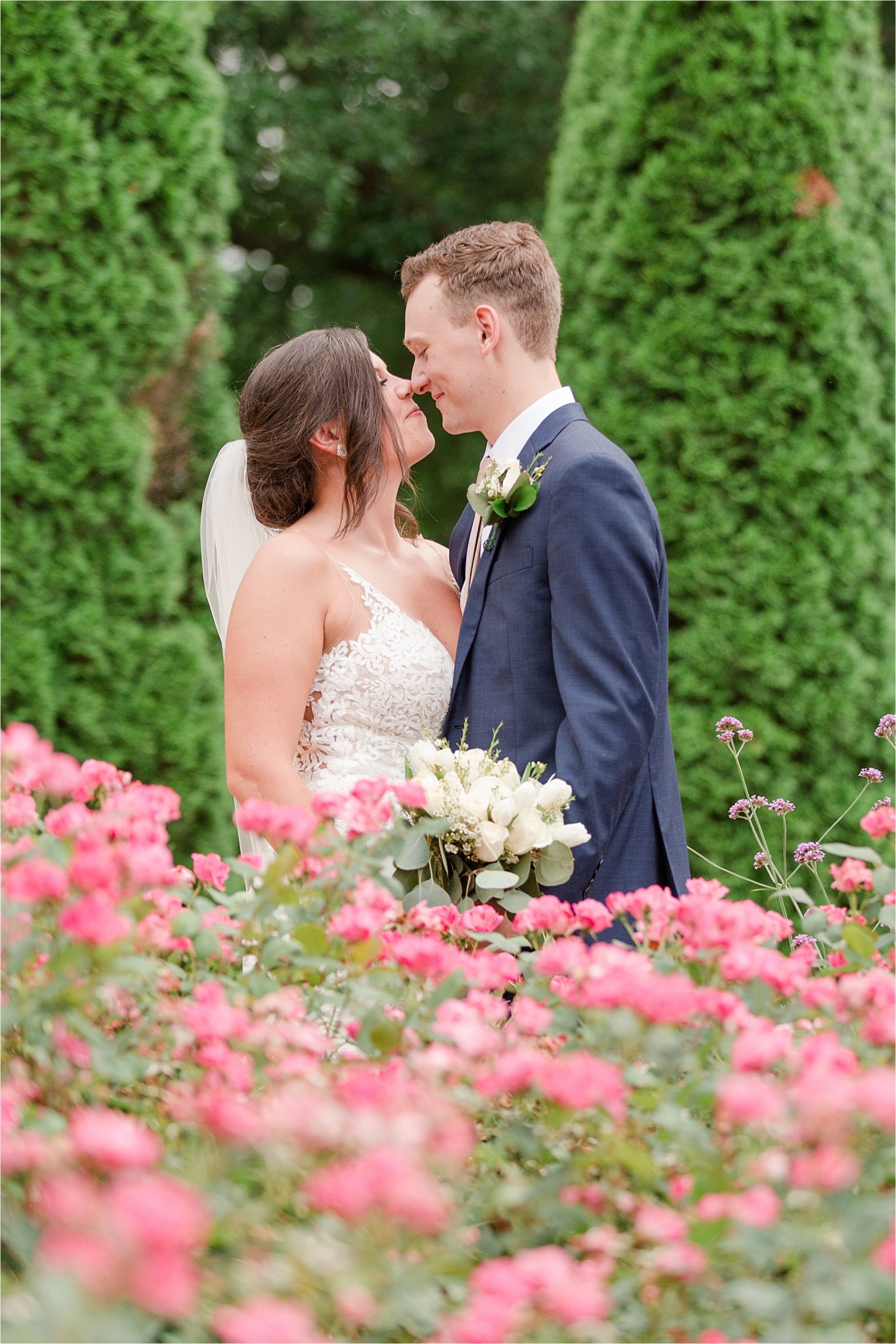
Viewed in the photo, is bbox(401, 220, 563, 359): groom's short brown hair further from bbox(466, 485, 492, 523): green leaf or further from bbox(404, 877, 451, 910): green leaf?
bbox(404, 877, 451, 910): green leaf

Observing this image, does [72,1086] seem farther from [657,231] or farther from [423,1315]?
[657,231]

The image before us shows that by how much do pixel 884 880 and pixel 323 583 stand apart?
4.87 ft

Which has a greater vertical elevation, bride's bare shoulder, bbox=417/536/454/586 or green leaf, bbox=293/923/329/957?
green leaf, bbox=293/923/329/957

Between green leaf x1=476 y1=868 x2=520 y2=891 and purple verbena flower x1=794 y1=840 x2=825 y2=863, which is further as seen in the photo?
purple verbena flower x1=794 y1=840 x2=825 y2=863

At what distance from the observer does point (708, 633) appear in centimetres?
542

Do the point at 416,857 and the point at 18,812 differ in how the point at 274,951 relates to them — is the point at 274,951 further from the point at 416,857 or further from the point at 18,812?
the point at 416,857

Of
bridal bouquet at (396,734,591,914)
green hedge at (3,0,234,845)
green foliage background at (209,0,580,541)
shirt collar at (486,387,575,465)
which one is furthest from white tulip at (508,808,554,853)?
green foliage background at (209,0,580,541)

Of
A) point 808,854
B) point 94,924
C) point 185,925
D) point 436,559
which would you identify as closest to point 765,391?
point 436,559

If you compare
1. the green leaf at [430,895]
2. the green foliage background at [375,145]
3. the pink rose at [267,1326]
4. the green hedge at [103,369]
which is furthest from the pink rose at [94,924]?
the green foliage background at [375,145]

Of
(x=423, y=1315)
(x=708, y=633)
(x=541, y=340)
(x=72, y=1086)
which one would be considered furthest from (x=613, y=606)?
(x=708, y=633)

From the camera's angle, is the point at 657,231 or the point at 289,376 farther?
the point at 657,231

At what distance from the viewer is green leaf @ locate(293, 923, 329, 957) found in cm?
141

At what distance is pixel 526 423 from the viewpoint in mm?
2865

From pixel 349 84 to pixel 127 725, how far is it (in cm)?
672
